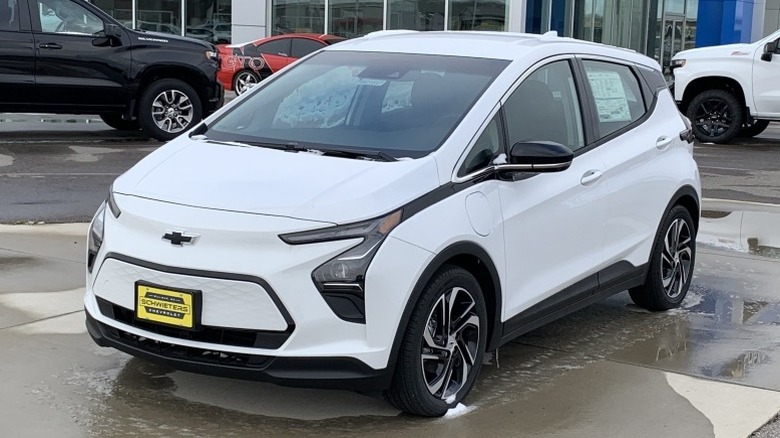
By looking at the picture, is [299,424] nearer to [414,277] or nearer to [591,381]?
[414,277]

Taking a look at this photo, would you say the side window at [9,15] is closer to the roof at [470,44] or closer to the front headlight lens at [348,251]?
the roof at [470,44]

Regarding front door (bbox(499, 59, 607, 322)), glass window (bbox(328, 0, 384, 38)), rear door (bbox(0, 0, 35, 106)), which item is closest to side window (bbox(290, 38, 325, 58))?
glass window (bbox(328, 0, 384, 38))

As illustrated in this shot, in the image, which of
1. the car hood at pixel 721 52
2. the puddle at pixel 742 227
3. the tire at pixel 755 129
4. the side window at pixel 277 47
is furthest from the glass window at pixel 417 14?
the puddle at pixel 742 227

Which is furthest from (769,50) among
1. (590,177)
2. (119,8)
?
(119,8)

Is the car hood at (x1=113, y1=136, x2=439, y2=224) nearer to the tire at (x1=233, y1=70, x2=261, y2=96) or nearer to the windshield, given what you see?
the windshield

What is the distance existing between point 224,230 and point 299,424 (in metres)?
0.89

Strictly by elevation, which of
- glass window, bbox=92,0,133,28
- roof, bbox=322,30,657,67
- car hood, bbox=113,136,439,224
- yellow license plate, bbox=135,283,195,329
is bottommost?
yellow license plate, bbox=135,283,195,329

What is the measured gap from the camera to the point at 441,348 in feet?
15.1

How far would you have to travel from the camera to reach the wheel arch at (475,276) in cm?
432

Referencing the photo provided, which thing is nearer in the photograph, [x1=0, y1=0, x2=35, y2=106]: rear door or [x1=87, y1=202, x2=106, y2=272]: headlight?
[x1=87, y1=202, x2=106, y2=272]: headlight

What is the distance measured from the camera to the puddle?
29.0ft

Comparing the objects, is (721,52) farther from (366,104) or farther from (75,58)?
(366,104)

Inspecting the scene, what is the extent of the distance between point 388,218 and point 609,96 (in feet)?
7.52

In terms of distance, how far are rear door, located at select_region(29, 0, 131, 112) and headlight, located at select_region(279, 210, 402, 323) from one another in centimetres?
993
